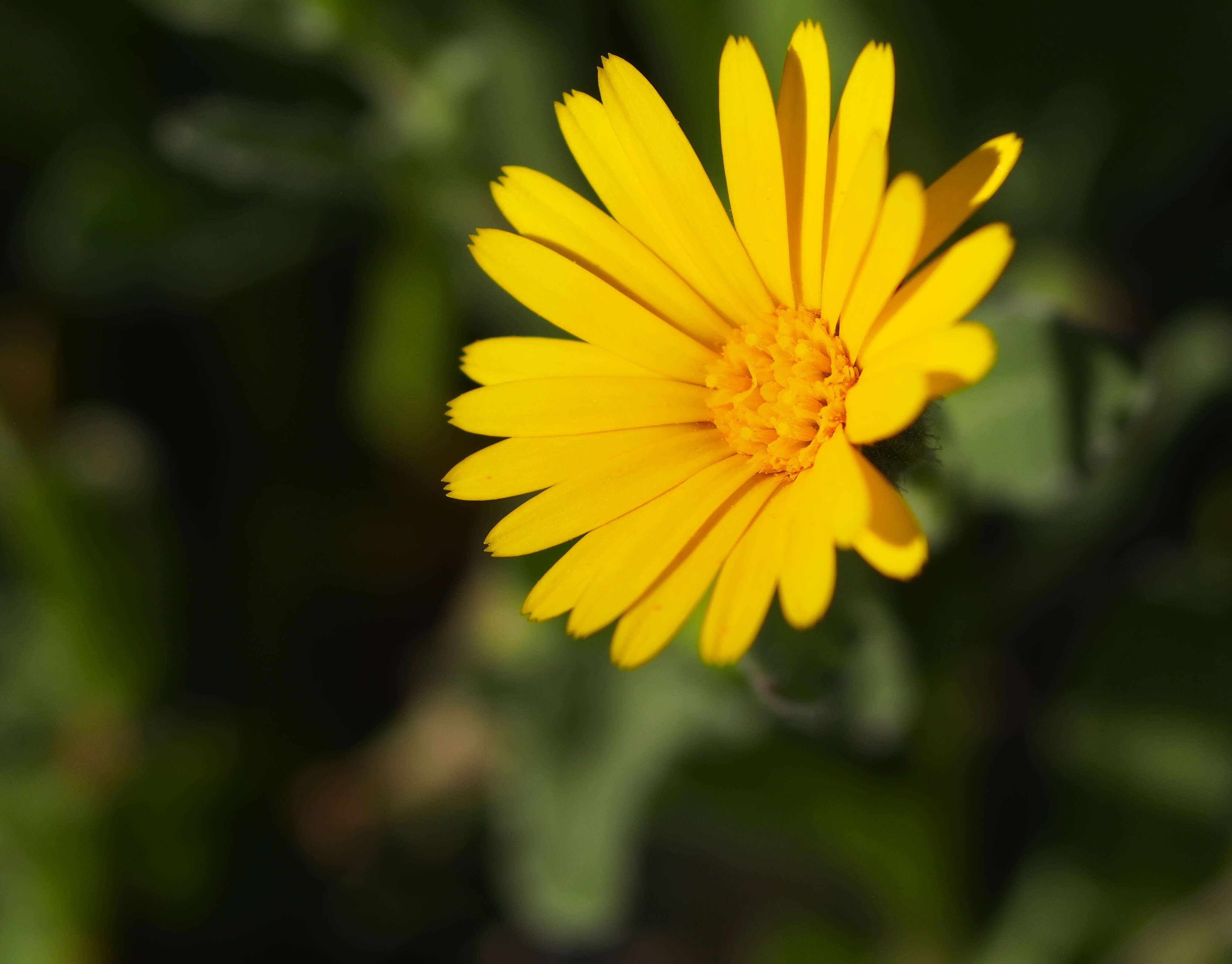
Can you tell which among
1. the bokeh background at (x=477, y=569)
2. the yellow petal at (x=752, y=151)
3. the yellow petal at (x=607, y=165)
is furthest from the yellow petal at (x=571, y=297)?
the bokeh background at (x=477, y=569)

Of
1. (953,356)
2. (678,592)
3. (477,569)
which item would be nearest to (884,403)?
(953,356)

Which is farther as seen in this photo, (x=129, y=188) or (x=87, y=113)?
(x=87, y=113)

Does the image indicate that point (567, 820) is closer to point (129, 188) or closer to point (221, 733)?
point (221, 733)

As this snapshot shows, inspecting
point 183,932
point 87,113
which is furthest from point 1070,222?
point 183,932

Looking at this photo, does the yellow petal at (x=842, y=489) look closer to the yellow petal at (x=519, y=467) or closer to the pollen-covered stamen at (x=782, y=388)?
the pollen-covered stamen at (x=782, y=388)

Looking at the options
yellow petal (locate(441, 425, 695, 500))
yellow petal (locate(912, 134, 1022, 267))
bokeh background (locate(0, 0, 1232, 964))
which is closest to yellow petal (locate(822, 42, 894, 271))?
yellow petal (locate(912, 134, 1022, 267))

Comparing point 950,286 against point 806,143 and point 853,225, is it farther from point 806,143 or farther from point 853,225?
point 806,143
